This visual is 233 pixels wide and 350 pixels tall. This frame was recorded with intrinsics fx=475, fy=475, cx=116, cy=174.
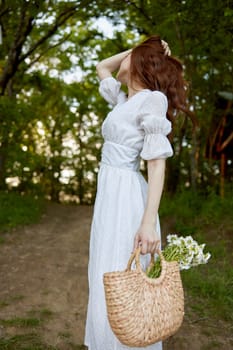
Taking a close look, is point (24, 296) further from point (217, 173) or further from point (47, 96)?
point (47, 96)

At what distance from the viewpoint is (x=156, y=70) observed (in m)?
2.24

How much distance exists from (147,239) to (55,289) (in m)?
2.90

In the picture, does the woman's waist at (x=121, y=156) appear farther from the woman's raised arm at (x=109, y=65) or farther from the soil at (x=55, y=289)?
the soil at (x=55, y=289)

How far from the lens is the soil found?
3.78m

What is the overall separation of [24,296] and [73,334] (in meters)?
0.92

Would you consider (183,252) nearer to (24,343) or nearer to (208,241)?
(24,343)

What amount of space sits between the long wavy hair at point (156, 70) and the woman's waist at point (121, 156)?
1.02 feet

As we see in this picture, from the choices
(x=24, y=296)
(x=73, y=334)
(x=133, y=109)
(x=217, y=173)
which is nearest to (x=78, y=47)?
A: (x=217, y=173)

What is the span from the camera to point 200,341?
3.76m

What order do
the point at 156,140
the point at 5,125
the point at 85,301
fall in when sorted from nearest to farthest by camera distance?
1. the point at 156,140
2. the point at 85,301
3. the point at 5,125

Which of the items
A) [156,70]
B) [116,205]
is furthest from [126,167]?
[156,70]

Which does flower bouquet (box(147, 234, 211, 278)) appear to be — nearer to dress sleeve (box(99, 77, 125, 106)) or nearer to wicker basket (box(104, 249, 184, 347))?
wicker basket (box(104, 249, 184, 347))

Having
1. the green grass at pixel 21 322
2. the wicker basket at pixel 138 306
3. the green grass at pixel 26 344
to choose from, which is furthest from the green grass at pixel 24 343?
the wicker basket at pixel 138 306

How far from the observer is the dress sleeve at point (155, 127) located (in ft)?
6.89
